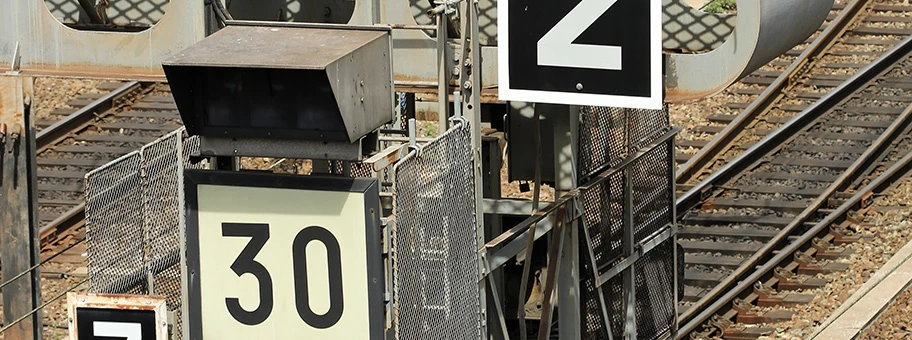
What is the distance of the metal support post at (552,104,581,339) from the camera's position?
34.8ft

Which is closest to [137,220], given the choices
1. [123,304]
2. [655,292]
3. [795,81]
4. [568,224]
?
[123,304]

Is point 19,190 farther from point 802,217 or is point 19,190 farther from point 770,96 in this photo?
point 770,96

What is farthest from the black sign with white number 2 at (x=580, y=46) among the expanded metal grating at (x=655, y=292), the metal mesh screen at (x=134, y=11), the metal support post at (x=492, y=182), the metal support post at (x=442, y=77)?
the metal mesh screen at (x=134, y=11)

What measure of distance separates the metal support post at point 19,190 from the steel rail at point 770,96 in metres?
6.76

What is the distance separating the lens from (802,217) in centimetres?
1591

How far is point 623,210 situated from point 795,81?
298 inches

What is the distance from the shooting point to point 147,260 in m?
9.24

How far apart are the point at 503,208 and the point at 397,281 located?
291 centimetres

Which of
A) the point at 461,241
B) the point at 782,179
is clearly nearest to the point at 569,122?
the point at 461,241

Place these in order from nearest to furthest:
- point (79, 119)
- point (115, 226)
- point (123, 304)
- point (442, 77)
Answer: point (123, 304) → point (115, 226) → point (442, 77) → point (79, 119)

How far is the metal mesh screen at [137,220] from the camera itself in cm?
901

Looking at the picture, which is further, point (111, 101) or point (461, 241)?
point (111, 101)

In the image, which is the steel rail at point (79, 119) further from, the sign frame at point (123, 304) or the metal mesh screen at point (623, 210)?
the sign frame at point (123, 304)

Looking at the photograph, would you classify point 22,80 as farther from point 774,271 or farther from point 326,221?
point 774,271
